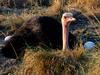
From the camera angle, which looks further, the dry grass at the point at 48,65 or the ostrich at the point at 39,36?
the ostrich at the point at 39,36

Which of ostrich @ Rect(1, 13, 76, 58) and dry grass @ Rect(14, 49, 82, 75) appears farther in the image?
ostrich @ Rect(1, 13, 76, 58)

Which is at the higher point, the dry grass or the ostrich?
the dry grass

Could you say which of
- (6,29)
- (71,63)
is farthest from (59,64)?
(6,29)

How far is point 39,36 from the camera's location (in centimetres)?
942

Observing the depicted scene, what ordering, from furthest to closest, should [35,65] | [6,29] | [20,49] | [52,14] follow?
[52,14], [6,29], [20,49], [35,65]

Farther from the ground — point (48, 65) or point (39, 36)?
point (48, 65)

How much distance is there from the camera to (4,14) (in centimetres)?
1197

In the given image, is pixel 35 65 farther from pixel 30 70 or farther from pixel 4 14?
pixel 4 14

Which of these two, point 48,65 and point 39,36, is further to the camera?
point 39,36

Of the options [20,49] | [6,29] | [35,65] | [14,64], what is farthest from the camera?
[6,29]

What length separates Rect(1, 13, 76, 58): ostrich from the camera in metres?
9.07

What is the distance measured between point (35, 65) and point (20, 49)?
1644mm

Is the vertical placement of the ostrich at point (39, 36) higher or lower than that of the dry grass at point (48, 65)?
lower

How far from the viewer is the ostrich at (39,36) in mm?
9070
